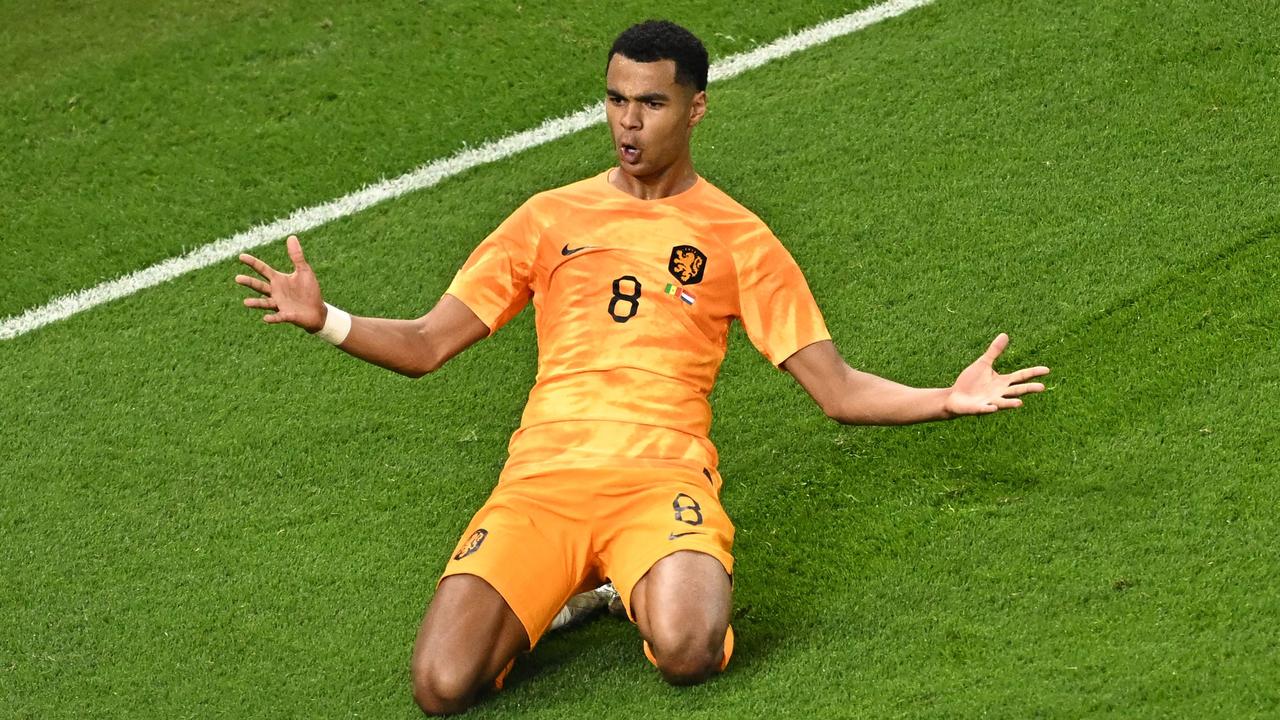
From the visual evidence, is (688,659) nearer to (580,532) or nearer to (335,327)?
(580,532)

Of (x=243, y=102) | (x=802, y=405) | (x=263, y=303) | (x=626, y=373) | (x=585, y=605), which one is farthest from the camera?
(x=243, y=102)

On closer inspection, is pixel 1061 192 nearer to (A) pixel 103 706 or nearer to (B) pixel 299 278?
(B) pixel 299 278

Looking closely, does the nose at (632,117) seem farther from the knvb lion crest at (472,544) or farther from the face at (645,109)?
the knvb lion crest at (472,544)

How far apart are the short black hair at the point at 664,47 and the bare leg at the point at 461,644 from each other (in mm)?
1541

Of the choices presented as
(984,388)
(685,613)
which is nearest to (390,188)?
(685,613)

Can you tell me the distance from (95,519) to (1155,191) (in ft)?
13.4

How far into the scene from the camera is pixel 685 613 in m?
4.56

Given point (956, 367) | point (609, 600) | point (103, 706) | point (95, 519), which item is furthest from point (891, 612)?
point (95, 519)

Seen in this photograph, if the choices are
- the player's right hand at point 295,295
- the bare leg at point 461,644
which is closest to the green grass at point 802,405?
the bare leg at point 461,644

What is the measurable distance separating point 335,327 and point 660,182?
41.7 inches

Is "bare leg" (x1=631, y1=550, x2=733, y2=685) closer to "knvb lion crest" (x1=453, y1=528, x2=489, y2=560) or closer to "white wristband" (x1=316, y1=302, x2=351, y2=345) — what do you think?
"knvb lion crest" (x1=453, y1=528, x2=489, y2=560)

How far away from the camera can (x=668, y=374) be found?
195 inches

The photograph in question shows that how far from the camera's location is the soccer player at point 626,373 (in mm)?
4641

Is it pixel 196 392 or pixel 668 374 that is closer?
pixel 668 374
